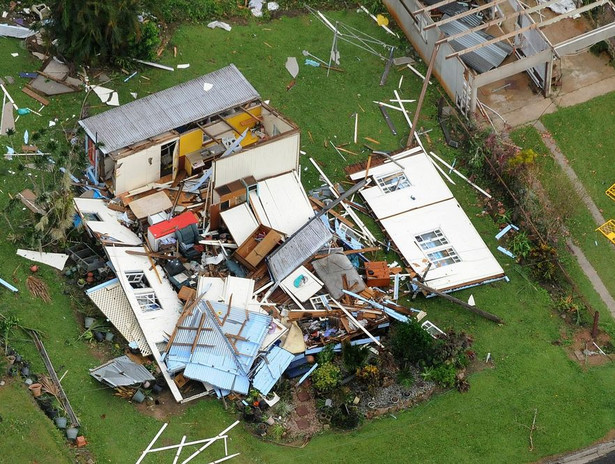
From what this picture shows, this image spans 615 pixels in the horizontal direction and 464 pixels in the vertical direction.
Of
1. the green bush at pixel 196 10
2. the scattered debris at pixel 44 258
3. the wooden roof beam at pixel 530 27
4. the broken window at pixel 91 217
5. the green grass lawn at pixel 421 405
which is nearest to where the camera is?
the green grass lawn at pixel 421 405

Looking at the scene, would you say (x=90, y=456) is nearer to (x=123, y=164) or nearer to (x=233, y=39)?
(x=123, y=164)

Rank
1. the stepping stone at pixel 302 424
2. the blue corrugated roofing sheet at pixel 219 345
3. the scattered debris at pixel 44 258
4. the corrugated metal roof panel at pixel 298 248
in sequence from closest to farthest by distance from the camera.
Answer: the blue corrugated roofing sheet at pixel 219 345 < the stepping stone at pixel 302 424 < the scattered debris at pixel 44 258 < the corrugated metal roof panel at pixel 298 248

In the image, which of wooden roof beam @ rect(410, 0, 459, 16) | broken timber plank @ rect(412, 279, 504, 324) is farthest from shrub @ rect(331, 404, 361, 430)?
wooden roof beam @ rect(410, 0, 459, 16)

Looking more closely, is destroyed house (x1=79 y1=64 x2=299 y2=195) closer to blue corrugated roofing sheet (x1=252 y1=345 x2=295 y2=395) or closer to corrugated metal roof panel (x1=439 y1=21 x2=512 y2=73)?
blue corrugated roofing sheet (x1=252 y1=345 x2=295 y2=395)

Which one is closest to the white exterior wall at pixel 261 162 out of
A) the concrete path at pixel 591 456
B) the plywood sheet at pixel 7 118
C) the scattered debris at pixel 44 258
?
the scattered debris at pixel 44 258

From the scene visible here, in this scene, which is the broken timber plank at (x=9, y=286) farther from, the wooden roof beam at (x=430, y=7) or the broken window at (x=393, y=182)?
the wooden roof beam at (x=430, y=7)

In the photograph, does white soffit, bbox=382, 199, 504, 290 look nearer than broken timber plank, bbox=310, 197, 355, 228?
Yes

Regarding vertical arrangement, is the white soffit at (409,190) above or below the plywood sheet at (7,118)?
above
